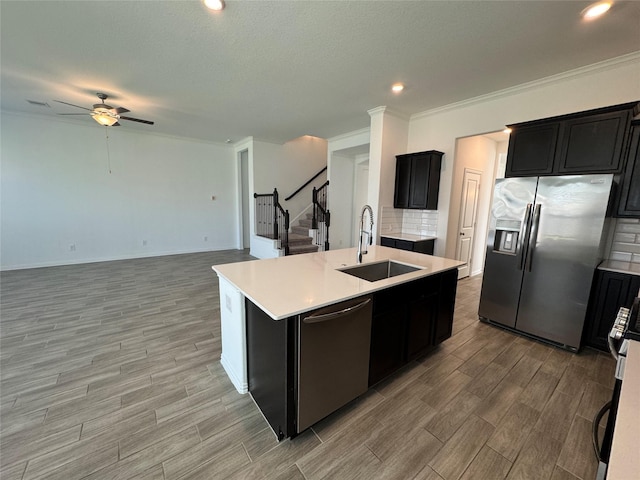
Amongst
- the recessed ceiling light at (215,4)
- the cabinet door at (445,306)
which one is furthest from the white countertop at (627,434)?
the recessed ceiling light at (215,4)

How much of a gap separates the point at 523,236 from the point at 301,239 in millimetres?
4483

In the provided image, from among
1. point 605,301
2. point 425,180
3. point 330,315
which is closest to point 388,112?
point 425,180

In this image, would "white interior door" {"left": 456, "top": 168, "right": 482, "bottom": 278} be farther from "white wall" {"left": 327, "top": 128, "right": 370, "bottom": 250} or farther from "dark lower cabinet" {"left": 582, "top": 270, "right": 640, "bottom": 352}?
"white wall" {"left": 327, "top": 128, "right": 370, "bottom": 250}

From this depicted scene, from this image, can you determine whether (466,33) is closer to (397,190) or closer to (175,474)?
(397,190)

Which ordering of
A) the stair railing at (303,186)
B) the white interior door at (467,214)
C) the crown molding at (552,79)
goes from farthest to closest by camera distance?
1. the stair railing at (303,186)
2. the white interior door at (467,214)
3. the crown molding at (552,79)

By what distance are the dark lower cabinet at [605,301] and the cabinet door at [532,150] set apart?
3.89 ft

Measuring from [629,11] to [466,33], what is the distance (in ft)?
3.77

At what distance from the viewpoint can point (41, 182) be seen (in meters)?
5.14

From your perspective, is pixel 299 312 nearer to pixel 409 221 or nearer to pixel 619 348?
pixel 619 348

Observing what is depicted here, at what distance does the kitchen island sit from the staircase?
10.9 feet

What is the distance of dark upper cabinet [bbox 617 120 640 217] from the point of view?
236 centimetres

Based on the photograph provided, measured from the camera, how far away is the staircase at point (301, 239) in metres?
5.97

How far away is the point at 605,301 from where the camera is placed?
8.17 ft

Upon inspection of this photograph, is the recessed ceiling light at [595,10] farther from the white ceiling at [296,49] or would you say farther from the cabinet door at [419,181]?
the cabinet door at [419,181]
